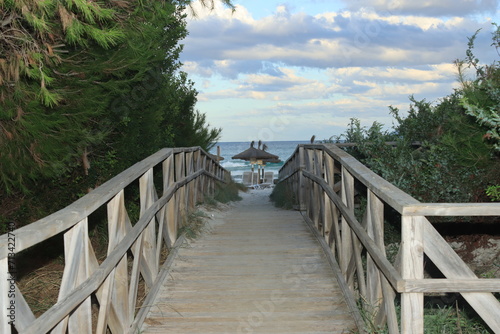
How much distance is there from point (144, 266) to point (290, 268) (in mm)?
1515

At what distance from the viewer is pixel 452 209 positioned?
306 cm

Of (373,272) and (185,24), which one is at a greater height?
(185,24)

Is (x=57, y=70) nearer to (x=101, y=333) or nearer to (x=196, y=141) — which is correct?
(x=101, y=333)

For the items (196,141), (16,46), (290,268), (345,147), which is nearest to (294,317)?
(290,268)

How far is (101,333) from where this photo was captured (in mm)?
3598

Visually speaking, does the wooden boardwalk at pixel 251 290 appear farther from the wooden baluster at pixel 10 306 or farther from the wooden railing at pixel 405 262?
the wooden baluster at pixel 10 306

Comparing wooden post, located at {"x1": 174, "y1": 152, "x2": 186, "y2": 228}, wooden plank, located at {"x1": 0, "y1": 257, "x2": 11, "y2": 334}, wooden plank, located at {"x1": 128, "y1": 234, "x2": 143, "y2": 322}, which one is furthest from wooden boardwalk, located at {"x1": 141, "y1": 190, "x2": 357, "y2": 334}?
wooden plank, located at {"x1": 0, "y1": 257, "x2": 11, "y2": 334}

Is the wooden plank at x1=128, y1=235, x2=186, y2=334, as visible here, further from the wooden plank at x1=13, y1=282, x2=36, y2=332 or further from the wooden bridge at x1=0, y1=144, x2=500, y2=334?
the wooden plank at x1=13, y1=282, x2=36, y2=332

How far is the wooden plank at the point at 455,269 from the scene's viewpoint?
9.92 feet

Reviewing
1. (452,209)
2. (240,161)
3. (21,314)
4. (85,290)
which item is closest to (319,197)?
(452,209)

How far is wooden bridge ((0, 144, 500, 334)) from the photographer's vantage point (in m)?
3.03

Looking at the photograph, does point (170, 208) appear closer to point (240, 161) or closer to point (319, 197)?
point (319, 197)

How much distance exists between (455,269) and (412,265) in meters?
0.22

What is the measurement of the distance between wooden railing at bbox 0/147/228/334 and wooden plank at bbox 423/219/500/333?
1951 millimetres
